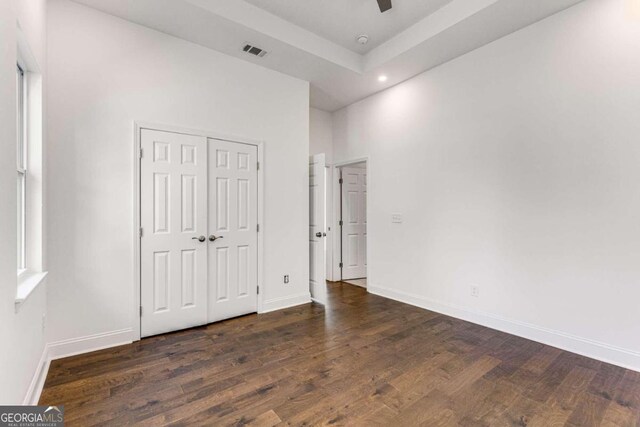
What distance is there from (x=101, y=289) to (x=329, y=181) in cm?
376

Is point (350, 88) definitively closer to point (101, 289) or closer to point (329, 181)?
point (329, 181)

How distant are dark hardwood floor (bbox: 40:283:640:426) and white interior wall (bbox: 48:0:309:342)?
56 cm

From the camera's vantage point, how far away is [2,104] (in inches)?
56.1

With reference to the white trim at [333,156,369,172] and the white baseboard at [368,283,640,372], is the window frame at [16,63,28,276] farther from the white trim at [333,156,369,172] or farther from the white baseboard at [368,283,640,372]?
the white baseboard at [368,283,640,372]

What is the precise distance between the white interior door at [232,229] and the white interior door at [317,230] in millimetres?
930

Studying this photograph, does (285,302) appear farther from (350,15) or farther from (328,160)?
(350,15)

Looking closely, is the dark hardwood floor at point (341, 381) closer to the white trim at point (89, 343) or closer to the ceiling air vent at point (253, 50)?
the white trim at point (89, 343)

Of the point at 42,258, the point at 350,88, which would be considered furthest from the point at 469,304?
the point at 42,258

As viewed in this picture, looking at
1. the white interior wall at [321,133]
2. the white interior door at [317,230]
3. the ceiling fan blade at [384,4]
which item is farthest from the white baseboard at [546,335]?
the ceiling fan blade at [384,4]

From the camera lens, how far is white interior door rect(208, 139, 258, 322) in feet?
11.2

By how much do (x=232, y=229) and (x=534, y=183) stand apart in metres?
3.36

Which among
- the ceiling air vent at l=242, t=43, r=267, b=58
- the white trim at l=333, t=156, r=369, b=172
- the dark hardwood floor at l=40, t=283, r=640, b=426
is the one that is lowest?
the dark hardwood floor at l=40, t=283, r=640, b=426

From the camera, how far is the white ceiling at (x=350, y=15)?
3021 mm

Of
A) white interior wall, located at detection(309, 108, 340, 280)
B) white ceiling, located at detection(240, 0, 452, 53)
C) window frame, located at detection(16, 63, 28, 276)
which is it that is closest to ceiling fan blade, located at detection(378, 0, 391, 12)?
white ceiling, located at detection(240, 0, 452, 53)
